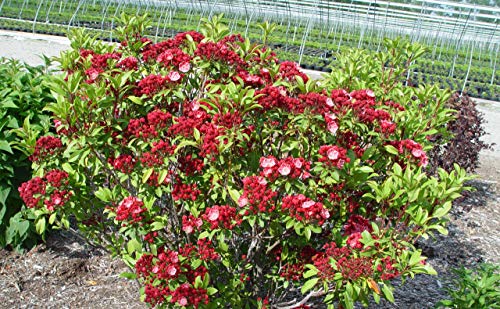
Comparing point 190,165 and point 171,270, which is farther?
point 190,165

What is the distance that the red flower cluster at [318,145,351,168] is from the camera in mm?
2171

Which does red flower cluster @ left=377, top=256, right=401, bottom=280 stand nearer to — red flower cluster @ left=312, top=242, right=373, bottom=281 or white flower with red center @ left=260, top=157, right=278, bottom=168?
red flower cluster @ left=312, top=242, right=373, bottom=281

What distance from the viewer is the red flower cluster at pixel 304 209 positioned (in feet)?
6.93

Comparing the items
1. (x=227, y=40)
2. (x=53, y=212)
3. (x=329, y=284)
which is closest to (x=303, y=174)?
(x=329, y=284)

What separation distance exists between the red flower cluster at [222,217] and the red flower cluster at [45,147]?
0.91 metres

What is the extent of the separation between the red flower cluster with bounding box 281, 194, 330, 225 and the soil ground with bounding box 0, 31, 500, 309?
1.63m

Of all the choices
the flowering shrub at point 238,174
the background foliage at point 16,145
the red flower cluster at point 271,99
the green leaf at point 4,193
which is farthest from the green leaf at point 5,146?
the red flower cluster at point 271,99

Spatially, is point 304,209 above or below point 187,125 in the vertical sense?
below

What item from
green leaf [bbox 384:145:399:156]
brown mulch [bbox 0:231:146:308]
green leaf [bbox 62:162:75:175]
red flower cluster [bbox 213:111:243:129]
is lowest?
brown mulch [bbox 0:231:146:308]

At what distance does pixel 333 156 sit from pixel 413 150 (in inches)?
Result: 21.3

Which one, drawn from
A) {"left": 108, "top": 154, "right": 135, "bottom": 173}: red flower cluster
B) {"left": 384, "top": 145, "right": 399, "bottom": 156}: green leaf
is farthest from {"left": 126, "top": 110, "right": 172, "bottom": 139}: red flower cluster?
{"left": 384, "top": 145, "right": 399, "bottom": 156}: green leaf

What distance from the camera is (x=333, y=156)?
2.17 meters

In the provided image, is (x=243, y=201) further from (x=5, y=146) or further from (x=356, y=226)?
(x=5, y=146)

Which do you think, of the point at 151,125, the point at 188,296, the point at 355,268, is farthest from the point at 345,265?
the point at 151,125
